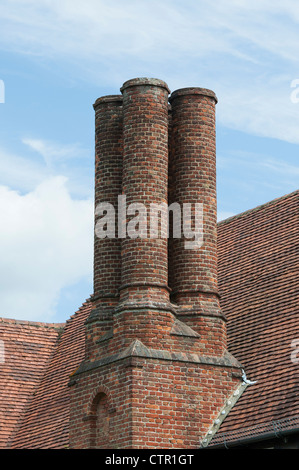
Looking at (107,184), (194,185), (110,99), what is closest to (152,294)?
(194,185)

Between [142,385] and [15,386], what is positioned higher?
[15,386]

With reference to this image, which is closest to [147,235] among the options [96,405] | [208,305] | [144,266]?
[144,266]

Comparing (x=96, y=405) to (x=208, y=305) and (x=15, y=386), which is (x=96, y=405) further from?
(x=15, y=386)

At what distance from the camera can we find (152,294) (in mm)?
16578

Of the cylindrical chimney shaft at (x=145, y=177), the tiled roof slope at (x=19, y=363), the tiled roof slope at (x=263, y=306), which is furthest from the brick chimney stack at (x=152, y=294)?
the tiled roof slope at (x=19, y=363)

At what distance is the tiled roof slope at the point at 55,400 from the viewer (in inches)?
747

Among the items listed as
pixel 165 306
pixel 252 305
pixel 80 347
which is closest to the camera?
pixel 165 306

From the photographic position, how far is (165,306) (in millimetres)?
16500

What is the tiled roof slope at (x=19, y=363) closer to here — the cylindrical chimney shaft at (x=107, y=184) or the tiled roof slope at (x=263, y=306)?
the cylindrical chimney shaft at (x=107, y=184)

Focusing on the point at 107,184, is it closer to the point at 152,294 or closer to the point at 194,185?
the point at 194,185

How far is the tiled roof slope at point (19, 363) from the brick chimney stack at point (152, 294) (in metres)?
4.26
